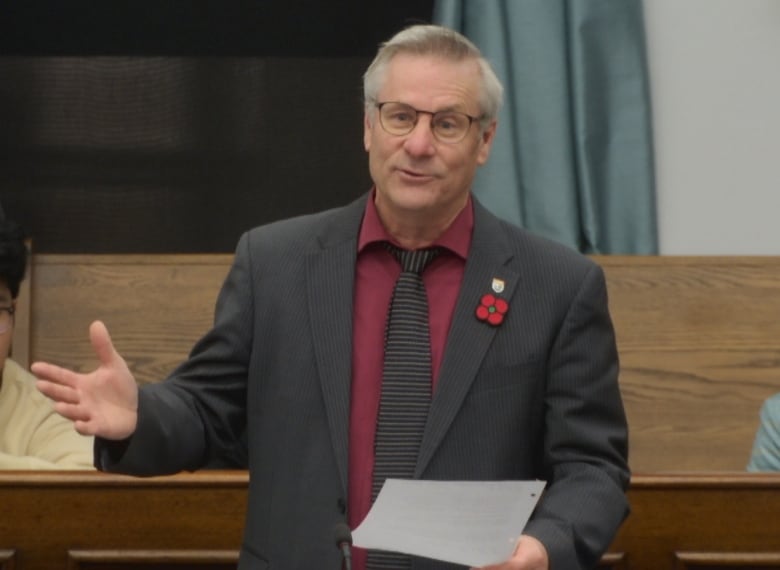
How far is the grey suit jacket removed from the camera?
1922 mm

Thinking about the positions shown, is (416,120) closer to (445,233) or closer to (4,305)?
(445,233)

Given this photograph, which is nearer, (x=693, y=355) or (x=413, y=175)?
(x=413, y=175)

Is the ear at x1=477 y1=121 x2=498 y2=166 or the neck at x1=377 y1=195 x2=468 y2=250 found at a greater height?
the ear at x1=477 y1=121 x2=498 y2=166

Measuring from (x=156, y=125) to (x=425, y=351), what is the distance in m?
2.33

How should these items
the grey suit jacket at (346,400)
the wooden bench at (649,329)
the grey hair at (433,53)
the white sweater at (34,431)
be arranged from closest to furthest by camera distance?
the grey suit jacket at (346,400), the grey hair at (433,53), the white sweater at (34,431), the wooden bench at (649,329)

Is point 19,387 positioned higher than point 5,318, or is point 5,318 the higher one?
point 5,318

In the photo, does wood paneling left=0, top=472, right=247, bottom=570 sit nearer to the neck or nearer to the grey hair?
the neck

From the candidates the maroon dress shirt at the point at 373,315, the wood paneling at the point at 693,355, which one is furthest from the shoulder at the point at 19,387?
the wood paneling at the point at 693,355

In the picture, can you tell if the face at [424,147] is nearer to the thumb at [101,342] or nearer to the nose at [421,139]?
the nose at [421,139]

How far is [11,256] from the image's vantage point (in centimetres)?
304

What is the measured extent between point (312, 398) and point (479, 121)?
45 centimetres

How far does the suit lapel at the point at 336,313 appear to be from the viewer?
76.0 inches

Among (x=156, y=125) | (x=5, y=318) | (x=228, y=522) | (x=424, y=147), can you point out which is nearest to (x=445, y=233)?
(x=424, y=147)

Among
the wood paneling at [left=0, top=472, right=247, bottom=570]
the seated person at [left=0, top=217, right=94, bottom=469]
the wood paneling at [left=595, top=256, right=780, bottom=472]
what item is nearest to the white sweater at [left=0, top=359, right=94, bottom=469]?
the seated person at [left=0, top=217, right=94, bottom=469]
